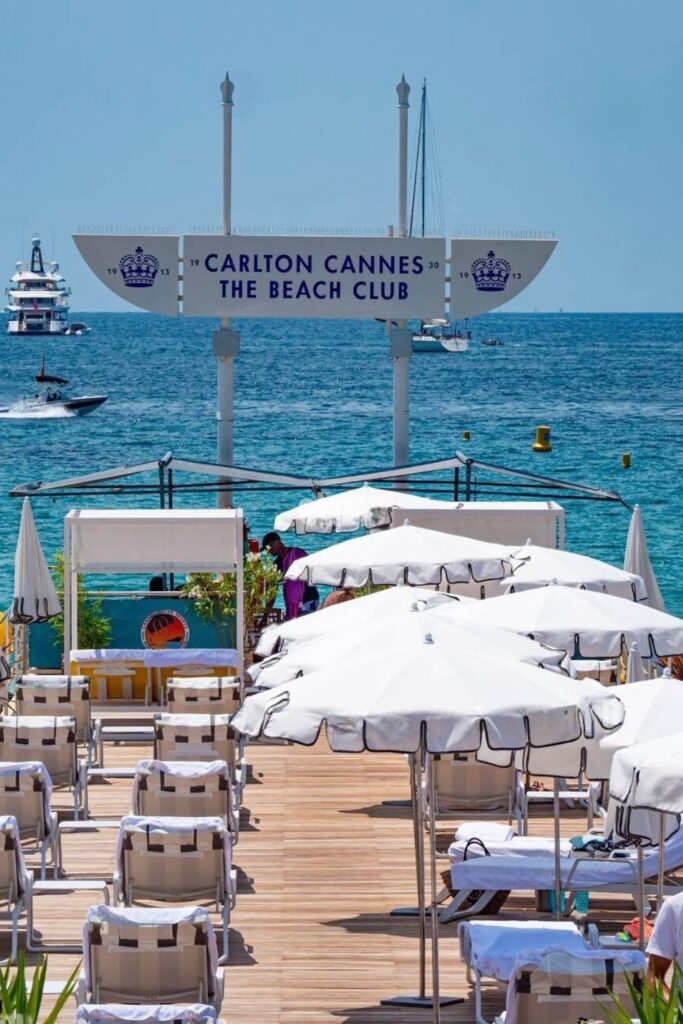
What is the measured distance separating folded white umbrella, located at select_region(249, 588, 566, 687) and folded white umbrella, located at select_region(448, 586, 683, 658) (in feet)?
5.50

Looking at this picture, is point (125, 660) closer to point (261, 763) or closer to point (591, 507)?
point (261, 763)

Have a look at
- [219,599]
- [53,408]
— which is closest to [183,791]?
[219,599]

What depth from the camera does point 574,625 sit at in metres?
11.6

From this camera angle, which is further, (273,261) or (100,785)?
(273,261)

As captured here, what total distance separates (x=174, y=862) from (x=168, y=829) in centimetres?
21

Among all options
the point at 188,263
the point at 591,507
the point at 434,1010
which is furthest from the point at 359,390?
the point at 434,1010

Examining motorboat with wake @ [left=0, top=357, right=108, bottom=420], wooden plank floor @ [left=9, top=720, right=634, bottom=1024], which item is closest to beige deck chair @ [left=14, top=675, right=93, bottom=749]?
wooden plank floor @ [left=9, top=720, right=634, bottom=1024]

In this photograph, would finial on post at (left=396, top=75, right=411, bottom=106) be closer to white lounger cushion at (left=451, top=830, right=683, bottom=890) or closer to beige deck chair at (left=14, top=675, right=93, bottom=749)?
beige deck chair at (left=14, top=675, right=93, bottom=749)

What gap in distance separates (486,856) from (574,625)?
192cm

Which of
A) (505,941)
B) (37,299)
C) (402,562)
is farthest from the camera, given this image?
(37,299)

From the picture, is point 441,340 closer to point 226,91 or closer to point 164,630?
point 226,91

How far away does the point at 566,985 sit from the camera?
743cm

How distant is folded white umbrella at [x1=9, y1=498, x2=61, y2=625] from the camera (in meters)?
17.2

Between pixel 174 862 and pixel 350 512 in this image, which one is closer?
pixel 174 862
